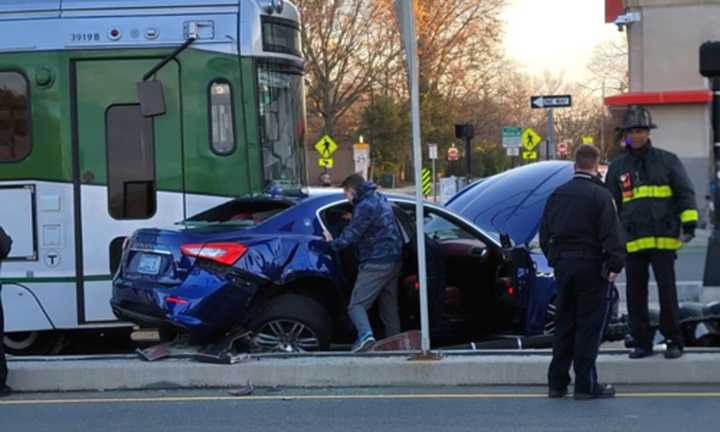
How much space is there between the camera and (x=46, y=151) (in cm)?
996

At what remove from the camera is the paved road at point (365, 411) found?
6.83 m

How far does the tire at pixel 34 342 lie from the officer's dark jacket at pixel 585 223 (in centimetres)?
545

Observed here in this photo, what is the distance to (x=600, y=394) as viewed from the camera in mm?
7375

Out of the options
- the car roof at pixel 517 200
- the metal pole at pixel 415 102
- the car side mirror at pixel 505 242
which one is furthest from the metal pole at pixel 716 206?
the metal pole at pixel 415 102

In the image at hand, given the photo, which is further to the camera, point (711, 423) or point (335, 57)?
point (335, 57)

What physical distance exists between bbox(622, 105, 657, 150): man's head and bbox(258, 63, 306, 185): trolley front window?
12.4ft

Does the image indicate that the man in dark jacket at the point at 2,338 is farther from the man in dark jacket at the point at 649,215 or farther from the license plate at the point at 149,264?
the man in dark jacket at the point at 649,215

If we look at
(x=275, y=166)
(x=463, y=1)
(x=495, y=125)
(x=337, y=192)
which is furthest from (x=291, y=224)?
(x=495, y=125)

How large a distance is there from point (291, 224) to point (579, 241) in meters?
2.67

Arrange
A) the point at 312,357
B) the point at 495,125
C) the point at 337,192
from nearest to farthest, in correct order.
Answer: the point at 312,357, the point at 337,192, the point at 495,125

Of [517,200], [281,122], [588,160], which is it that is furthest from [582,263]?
[281,122]

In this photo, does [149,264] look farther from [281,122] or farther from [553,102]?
[553,102]

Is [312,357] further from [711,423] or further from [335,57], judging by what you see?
[335,57]

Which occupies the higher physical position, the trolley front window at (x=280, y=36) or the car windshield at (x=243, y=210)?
the trolley front window at (x=280, y=36)
